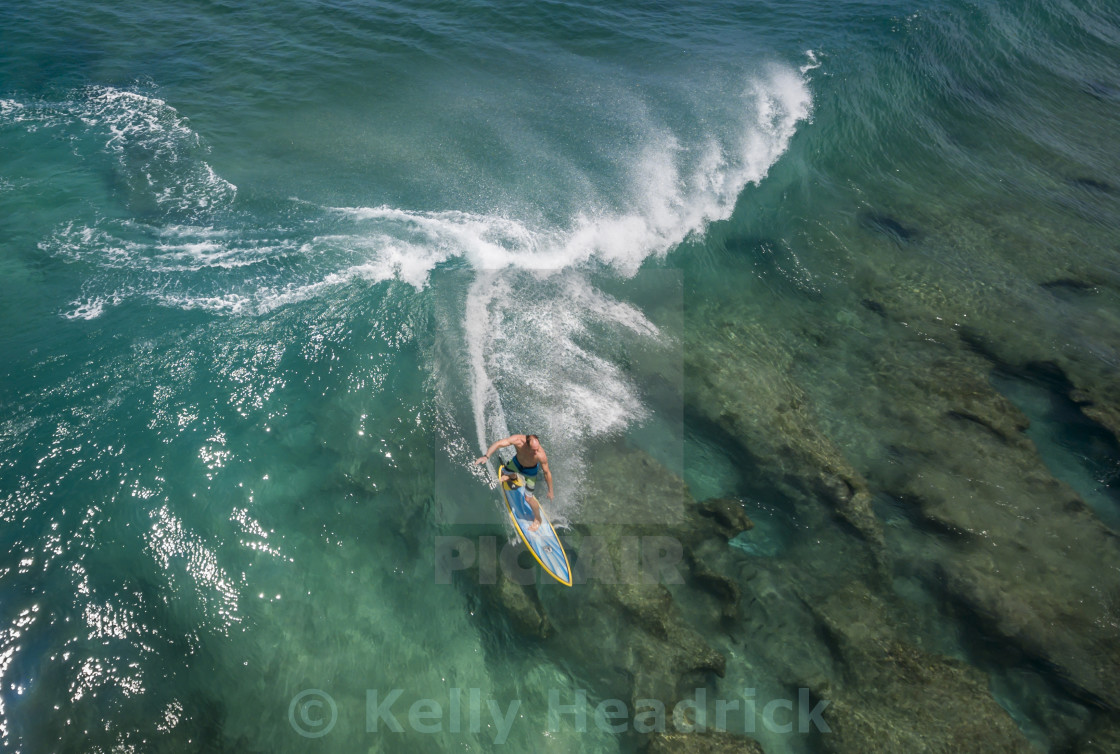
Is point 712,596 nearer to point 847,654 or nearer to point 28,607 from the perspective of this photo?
point 847,654

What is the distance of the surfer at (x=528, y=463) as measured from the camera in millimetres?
14492

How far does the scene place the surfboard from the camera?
15.1 meters

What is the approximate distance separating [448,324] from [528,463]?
22.0 ft

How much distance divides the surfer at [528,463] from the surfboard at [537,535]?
12 centimetres

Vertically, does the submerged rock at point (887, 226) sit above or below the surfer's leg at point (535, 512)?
above

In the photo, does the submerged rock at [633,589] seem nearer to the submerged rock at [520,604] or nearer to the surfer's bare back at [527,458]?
the submerged rock at [520,604]

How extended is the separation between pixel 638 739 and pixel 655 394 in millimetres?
9706

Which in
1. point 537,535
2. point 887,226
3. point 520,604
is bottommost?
point 520,604

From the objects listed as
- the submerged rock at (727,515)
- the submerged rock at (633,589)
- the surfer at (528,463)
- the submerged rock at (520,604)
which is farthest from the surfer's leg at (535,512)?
the submerged rock at (727,515)

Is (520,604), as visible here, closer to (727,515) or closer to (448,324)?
(727,515)

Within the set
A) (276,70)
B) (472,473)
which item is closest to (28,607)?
(472,473)

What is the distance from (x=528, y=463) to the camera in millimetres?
15039

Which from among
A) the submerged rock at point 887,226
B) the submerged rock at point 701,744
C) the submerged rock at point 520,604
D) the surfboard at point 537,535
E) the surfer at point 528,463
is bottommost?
the submerged rock at point 701,744

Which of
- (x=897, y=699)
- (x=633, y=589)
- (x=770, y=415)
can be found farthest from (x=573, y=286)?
(x=897, y=699)
